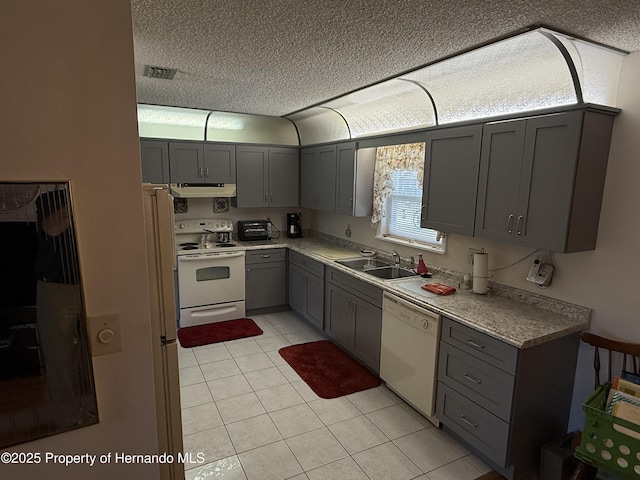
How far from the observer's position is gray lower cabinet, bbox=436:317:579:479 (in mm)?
2129

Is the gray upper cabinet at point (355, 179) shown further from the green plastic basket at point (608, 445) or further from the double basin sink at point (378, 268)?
the green plastic basket at point (608, 445)

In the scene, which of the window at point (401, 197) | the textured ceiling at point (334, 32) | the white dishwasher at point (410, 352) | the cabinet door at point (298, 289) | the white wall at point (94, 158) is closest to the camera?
the white wall at point (94, 158)

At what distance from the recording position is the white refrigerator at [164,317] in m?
1.80

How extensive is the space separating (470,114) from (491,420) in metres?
2.21

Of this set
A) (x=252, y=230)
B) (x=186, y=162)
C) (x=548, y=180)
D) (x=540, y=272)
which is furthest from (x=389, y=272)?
(x=186, y=162)

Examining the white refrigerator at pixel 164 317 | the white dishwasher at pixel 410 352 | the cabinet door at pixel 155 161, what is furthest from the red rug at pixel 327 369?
the cabinet door at pixel 155 161

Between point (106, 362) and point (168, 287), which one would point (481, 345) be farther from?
point (106, 362)

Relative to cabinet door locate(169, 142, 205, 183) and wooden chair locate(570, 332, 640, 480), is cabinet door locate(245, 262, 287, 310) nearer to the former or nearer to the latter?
cabinet door locate(169, 142, 205, 183)

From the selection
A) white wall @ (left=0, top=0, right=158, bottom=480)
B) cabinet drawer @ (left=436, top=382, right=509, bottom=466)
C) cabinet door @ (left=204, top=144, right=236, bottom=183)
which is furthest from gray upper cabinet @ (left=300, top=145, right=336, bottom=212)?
white wall @ (left=0, top=0, right=158, bottom=480)

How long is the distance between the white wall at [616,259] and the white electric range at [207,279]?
3.27 m

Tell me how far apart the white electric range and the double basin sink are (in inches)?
55.8

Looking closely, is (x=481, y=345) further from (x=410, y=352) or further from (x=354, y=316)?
(x=354, y=316)

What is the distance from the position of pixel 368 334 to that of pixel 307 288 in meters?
1.25

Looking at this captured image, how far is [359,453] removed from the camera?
245 cm
